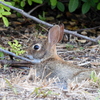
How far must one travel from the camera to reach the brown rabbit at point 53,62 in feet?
15.8

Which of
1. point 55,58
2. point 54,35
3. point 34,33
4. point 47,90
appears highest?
point 34,33

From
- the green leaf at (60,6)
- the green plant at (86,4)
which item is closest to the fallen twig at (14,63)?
the green plant at (86,4)

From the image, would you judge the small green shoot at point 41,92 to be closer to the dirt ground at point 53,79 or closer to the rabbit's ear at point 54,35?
the dirt ground at point 53,79

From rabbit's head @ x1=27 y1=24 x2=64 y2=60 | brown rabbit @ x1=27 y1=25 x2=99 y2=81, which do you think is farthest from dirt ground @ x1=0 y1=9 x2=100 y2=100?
rabbit's head @ x1=27 y1=24 x2=64 y2=60

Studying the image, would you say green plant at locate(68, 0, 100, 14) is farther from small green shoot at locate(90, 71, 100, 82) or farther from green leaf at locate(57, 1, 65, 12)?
small green shoot at locate(90, 71, 100, 82)

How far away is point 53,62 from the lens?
514 centimetres

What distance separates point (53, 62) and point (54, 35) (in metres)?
0.53

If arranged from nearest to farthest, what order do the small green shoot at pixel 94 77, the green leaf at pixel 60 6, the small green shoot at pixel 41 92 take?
the small green shoot at pixel 41 92
the small green shoot at pixel 94 77
the green leaf at pixel 60 6

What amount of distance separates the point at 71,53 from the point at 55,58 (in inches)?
57.1

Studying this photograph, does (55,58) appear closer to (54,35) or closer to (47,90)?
(54,35)

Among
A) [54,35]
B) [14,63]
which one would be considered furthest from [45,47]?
[14,63]

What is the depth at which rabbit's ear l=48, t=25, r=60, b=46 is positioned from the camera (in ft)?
17.6

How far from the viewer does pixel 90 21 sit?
920 centimetres

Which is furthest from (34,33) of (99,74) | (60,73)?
(99,74)
